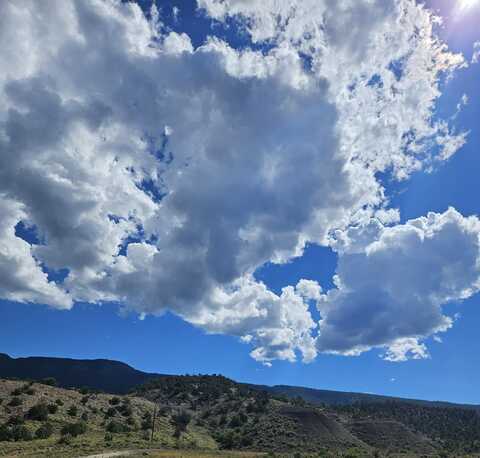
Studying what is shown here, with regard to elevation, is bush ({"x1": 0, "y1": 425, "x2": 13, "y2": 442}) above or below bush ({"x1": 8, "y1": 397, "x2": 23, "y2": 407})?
below

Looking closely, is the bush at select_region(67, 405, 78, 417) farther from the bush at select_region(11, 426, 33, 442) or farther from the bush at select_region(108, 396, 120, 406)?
the bush at select_region(11, 426, 33, 442)

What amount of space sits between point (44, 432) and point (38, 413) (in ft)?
26.5

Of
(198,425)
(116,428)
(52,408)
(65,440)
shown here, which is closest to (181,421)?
(198,425)

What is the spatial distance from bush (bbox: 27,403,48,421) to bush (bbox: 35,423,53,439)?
206 inches

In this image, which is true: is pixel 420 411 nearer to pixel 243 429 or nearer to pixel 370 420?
pixel 370 420

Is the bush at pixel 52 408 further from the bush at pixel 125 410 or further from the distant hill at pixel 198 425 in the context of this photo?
the bush at pixel 125 410

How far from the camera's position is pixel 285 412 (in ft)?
335

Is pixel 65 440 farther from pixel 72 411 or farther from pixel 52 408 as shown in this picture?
pixel 72 411

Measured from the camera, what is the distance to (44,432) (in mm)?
53406

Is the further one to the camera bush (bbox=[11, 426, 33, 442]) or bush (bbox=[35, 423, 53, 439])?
bush (bbox=[35, 423, 53, 439])

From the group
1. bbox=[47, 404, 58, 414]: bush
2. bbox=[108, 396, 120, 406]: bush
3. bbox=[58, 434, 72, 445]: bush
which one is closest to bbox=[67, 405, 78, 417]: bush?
bbox=[47, 404, 58, 414]: bush

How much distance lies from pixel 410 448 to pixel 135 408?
55682 mm

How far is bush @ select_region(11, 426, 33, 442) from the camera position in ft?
167

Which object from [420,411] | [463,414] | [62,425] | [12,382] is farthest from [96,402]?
[463,414]
